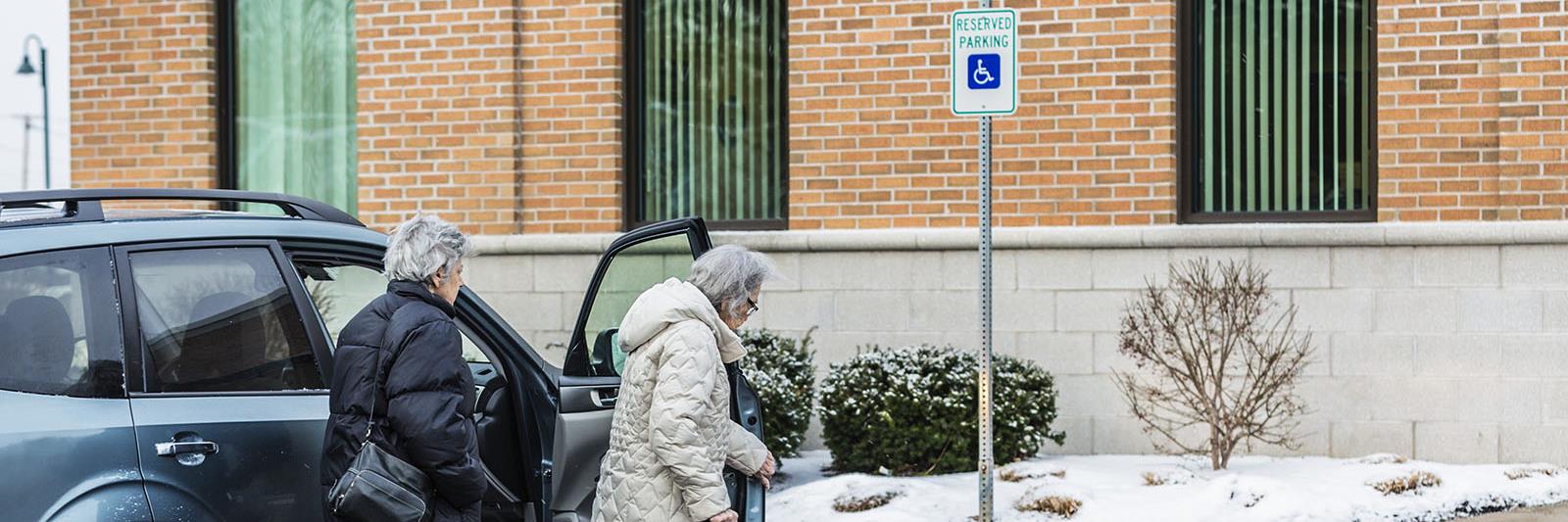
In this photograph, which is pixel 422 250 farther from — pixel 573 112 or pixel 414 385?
pixel 573 112

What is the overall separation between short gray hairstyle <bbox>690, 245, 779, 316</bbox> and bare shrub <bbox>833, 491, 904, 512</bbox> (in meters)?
3.75

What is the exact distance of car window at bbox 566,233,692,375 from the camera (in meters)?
5.64

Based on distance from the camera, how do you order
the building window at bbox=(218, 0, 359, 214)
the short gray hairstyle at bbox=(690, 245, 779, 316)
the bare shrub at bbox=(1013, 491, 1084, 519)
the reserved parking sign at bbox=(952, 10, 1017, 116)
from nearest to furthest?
the short gray hairstyle at bbox=(690, 245, 779, 316) < the reserved parking sign at bbox=(952, 10, 1017, 116) < the bare shrub at bbox=(1013, 491, 1084, 519) < the building window at bbox=(218, 0, 359, 214)

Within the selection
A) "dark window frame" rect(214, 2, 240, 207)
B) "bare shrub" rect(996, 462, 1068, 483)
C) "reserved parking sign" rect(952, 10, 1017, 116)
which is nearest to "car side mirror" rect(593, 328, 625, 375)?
"reserved parking sign" rect(952, 10, 1017, 116)

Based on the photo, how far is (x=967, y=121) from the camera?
10383mm

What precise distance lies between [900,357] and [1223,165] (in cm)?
256

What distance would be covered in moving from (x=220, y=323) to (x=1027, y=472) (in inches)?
Result: 211

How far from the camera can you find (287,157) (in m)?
12.1

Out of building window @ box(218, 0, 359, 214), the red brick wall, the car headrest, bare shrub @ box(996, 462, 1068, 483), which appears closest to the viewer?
the car headrest

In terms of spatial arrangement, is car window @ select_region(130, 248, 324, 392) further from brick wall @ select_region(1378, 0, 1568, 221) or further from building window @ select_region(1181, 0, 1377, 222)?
brick wall @ select_region(1378, 0, 1568, 221)

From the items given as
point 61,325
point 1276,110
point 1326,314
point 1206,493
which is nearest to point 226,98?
point 1276,110

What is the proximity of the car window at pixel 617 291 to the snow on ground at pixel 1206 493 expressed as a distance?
278cm

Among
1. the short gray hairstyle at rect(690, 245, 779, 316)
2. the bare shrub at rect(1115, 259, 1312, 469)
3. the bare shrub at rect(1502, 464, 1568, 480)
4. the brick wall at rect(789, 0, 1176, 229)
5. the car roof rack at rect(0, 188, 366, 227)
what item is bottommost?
the bare shrub at rect(1502, 464, 1568, 480)

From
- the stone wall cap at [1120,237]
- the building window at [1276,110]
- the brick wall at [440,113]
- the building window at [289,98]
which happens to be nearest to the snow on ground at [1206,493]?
the stone wall cap at [1120,237]
